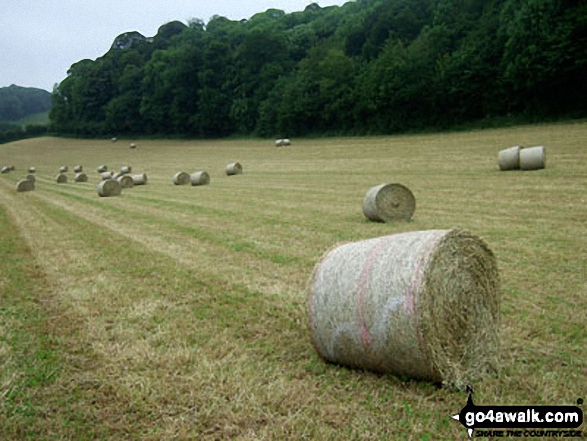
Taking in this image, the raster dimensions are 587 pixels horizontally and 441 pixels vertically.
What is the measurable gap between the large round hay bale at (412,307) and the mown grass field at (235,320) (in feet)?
0.70

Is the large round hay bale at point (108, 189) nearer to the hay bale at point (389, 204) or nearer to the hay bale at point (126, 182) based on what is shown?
the hay bale at point (126, 182)

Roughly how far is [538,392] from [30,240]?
12851 millimetres

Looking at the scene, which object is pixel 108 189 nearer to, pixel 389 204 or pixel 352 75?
pixel 389 204

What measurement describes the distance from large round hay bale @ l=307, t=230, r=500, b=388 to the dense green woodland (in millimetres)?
34820

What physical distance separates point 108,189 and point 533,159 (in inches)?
776

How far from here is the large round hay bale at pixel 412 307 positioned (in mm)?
4545

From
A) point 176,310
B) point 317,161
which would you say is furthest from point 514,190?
point 317,161

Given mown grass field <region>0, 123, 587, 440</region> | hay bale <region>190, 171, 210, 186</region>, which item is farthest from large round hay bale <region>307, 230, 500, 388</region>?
hay bale <region>190, 171, 210, 186</region>

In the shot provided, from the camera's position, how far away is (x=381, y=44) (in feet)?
227

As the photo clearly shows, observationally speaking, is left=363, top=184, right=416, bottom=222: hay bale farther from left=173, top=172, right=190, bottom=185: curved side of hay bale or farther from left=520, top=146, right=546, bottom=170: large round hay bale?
left=173, top=172, right=190, bottom=185: curved side of hay bale

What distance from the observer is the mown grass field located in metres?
4.26

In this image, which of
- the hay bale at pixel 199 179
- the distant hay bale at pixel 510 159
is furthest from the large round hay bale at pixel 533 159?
the hay bale at pixel 199 179

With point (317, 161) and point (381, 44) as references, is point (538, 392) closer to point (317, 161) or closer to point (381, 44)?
point (317, 161)

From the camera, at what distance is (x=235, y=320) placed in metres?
6.56
